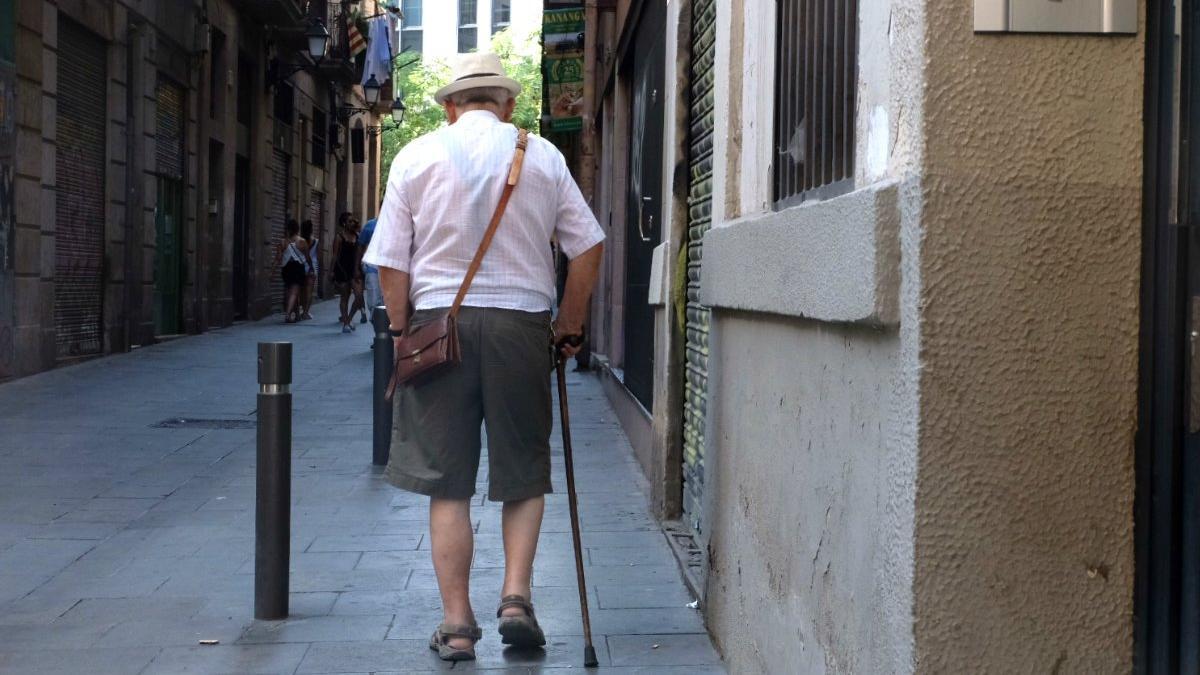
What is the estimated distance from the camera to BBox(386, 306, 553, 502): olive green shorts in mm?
4586

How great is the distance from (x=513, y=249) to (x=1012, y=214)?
95.1 inches

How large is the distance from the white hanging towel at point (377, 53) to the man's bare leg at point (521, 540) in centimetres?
2997

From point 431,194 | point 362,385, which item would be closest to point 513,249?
point 431,194

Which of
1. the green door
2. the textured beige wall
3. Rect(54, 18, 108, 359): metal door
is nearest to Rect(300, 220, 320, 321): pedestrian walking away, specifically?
the green door

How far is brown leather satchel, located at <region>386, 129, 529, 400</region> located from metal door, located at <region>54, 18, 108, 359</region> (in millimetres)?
10506

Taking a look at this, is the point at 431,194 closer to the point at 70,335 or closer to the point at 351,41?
the point at 70,335

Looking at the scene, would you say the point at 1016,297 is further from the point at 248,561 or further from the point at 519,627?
the point at 248,561

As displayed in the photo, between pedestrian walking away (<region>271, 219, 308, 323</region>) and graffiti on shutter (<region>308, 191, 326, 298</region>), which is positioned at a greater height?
graffiti on shutter (<region>308, 191, 326, 298</region>)

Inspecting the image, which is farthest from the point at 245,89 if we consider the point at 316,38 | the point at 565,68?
the point at 565,68

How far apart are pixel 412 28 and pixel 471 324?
7817 cm

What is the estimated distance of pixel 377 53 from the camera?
114ft

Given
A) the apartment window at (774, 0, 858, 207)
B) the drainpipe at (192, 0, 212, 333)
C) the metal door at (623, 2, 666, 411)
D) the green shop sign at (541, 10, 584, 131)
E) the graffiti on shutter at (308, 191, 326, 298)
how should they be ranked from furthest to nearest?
the graffiti on shutter at (308, 191, 326, 298) < the drainpipe at (192, 0, 212, 333) < the green shop sign at (541, 10, 584, 131) < the metal door at (623, 2, 666, 411) < the apartment window at (774, 0, 858, 207)

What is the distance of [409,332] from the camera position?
4.61 metres

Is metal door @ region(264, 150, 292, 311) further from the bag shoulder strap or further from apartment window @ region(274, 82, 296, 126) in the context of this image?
the bag shoulder strap
